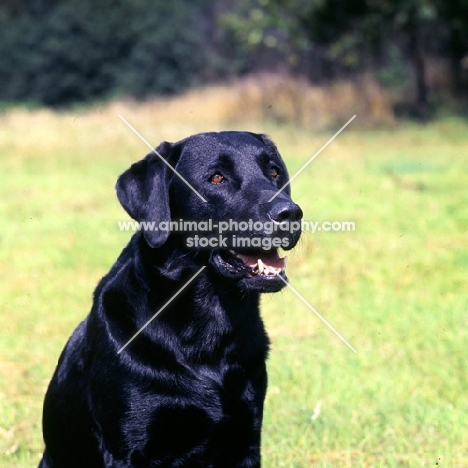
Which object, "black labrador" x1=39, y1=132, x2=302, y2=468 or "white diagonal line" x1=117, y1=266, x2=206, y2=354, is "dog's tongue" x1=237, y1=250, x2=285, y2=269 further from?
"white diagonal line" x1=117, y1=266, x2=206, y2=354

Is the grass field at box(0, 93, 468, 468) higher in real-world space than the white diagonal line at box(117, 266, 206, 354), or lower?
lower

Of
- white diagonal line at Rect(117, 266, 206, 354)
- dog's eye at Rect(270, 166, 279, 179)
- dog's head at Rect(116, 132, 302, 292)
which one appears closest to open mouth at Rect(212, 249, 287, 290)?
dog's head at Rect(116, 132, 302, 292)

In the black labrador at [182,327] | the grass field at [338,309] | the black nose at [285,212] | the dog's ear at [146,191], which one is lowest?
the grass field at [338,309]

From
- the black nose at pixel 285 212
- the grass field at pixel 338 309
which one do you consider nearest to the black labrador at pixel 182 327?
the black nose at pixel 285 212

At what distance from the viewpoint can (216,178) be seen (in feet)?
11.0

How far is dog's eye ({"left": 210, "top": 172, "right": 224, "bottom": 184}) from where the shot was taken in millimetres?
3357

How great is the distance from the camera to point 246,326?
3.34 meters

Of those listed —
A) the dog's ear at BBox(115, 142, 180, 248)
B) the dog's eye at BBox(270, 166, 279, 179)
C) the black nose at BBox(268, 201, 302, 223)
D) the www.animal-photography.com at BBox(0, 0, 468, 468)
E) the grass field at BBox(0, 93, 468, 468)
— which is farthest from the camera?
the grass field at BBox(0, 93, 468, 468)

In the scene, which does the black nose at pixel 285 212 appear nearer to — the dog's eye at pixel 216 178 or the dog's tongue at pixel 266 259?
the dog's tongue at pixel 266 259

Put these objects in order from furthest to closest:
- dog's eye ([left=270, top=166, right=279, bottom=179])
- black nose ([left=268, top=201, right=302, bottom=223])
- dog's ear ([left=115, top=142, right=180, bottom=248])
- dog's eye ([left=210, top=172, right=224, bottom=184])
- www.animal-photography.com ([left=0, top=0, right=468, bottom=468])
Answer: dog's eye ([left=270, top=166, right=279, bottom=179]), dog's eye ([left=210, top=172, right=224, bottom=184]), dog's ear ([left=115, top=142, right=180, bottom=248]), www.animal-photography.com ([left=0, top=0, right=468, bottom=468]), black nose ([left=268, top=201, right=302, bottom=223])

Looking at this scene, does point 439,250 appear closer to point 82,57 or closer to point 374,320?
point 374,320

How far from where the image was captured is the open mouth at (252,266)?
121 inches

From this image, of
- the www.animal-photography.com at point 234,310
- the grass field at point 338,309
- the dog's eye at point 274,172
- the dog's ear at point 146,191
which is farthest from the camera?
the grass field at point 338,309

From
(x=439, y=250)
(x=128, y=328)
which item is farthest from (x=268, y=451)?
(x=439, y=250)
